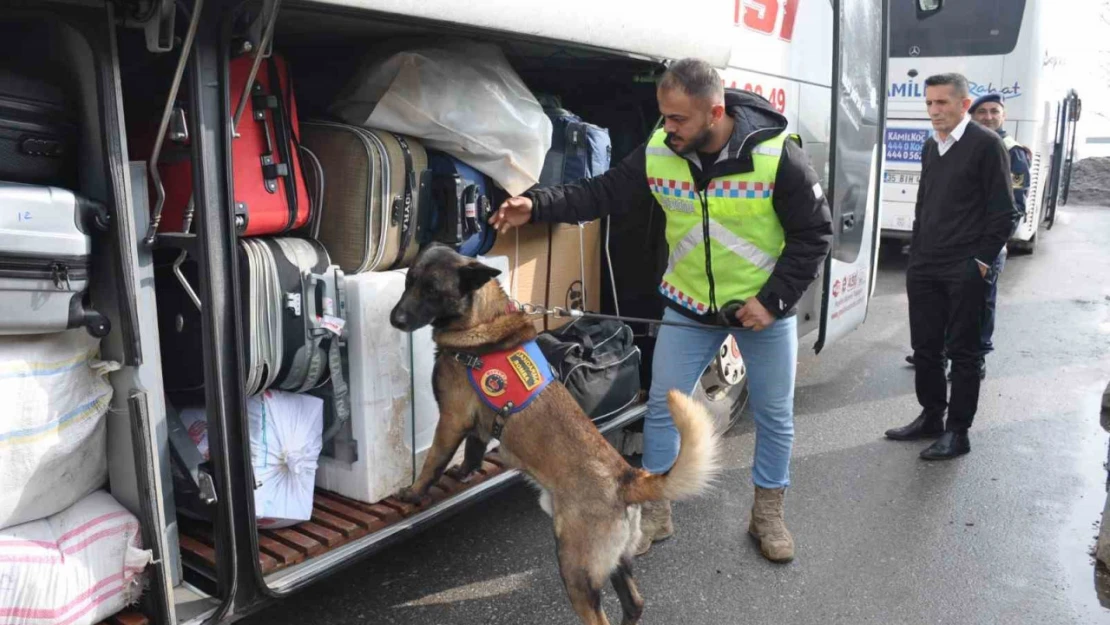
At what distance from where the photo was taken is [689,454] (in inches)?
97.8

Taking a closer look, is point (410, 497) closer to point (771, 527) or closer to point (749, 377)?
point (749, 377)

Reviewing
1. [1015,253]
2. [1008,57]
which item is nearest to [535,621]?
[1008,57]

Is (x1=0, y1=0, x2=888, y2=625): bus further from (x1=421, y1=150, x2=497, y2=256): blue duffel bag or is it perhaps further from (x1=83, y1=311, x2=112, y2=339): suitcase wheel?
(x1=421, y1=150, x2=497, y2=256): blue duffel bag

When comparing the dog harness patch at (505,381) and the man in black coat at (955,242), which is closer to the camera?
the dog harness patch at (505,381)

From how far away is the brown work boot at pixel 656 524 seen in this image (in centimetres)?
336

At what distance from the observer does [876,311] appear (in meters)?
8.01

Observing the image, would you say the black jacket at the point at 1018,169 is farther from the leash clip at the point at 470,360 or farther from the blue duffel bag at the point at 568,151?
the leash clip at the point at 470,360

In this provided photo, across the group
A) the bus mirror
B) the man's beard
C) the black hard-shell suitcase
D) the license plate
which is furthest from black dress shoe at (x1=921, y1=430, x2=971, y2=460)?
the license plate

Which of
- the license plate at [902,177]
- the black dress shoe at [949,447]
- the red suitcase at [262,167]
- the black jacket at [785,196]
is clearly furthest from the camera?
the license plate at [902,177]

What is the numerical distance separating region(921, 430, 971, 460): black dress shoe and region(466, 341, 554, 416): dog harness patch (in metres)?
2.59

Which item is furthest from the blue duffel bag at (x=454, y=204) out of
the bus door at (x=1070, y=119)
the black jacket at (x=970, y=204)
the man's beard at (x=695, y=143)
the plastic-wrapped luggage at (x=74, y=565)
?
the bus door at (x=1070, y=119)

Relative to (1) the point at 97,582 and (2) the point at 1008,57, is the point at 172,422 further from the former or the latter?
(2) the point at 1008,57

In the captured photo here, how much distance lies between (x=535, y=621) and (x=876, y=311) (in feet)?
19.5

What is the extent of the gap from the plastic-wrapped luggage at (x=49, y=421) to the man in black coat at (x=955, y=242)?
3.82m
